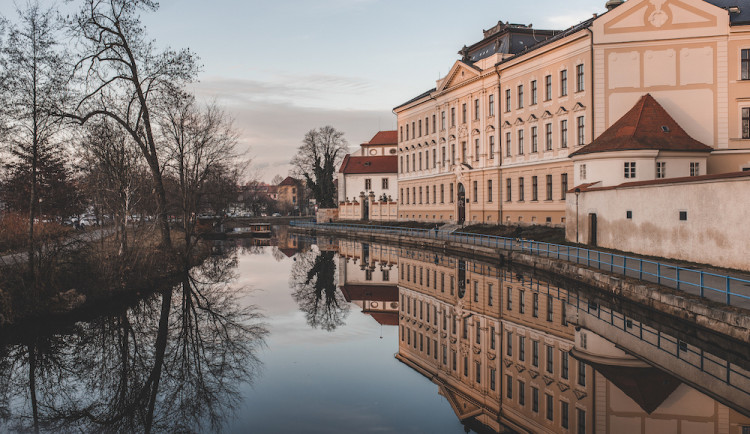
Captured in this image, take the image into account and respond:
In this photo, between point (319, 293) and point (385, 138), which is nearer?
point (319, 293)

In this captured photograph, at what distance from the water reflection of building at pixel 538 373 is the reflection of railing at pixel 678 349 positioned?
0.75 feet

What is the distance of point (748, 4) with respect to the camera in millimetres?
31594

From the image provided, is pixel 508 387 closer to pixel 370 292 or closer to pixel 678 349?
pixel 678 349

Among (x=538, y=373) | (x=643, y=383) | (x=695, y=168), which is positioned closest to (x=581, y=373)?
(x=538, y=373)

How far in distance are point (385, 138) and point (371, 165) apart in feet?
31.8

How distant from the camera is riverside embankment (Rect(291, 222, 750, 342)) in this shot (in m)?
11.6

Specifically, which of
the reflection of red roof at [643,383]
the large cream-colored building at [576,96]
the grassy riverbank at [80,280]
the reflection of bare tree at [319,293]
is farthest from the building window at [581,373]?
the large cream-colored building at [576,96]

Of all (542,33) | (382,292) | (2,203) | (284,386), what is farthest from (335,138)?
(284,386)

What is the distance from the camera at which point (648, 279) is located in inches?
616

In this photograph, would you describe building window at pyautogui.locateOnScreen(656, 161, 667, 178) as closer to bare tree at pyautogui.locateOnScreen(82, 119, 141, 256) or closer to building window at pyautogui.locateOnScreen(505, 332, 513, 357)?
building window at pyautogui.locateOnScreen(505, 332, 513, 357)

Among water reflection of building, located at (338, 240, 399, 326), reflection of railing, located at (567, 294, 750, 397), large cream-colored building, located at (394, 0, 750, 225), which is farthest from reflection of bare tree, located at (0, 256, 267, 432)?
large cream-colored building, located at (394, 0, 750, 225)

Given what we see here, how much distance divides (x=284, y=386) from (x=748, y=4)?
114 feet

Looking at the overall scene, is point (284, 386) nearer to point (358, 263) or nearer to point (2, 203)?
point (358, 263)

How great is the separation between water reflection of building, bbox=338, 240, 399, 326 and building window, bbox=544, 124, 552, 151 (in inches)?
465
